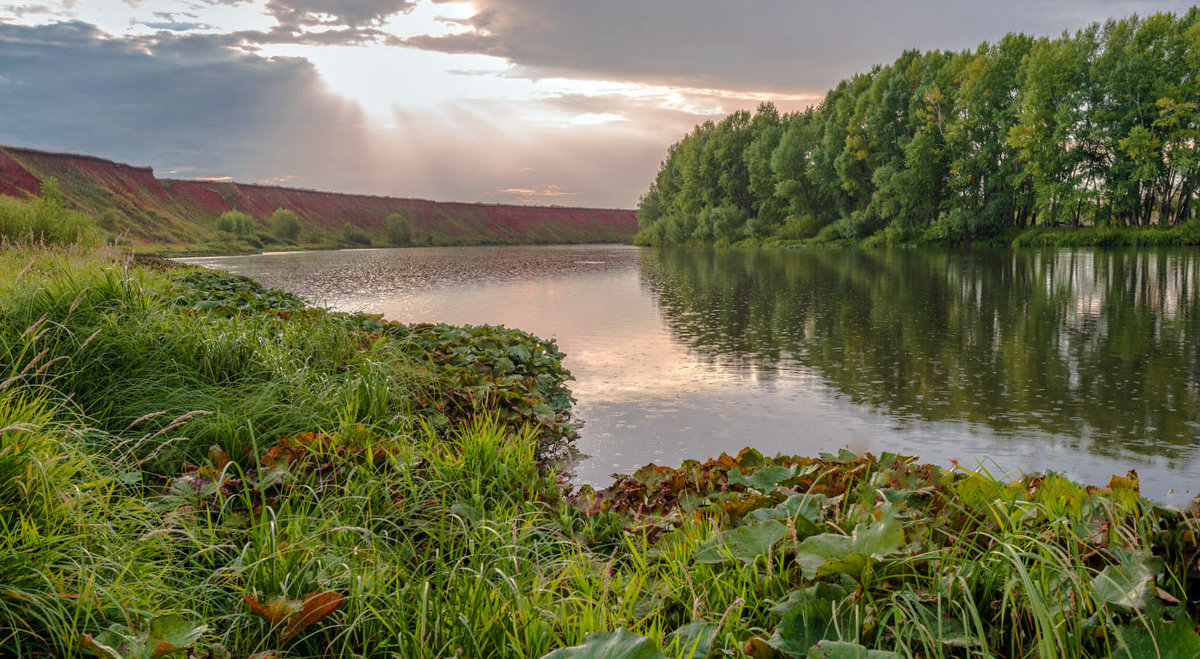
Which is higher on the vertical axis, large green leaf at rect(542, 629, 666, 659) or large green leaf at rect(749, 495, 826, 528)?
large green leaf at rect(542, 629, 666, 659)

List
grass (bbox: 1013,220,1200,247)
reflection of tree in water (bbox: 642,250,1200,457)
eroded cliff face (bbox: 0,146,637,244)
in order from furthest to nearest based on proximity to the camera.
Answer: eroded cliff face (bbox: 0,146,637,244)
grass (bbox: 1013,220,1200,247)
reflection of tree in water (bbox: 642,250,1200,457)

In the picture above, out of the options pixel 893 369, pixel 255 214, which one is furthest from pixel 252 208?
pixel 893 369

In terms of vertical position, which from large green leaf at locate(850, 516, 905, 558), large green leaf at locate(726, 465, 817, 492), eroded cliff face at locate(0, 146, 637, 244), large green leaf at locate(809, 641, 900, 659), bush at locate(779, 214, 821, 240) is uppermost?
eroded cliff face at locate(0, 146, 637, 244)

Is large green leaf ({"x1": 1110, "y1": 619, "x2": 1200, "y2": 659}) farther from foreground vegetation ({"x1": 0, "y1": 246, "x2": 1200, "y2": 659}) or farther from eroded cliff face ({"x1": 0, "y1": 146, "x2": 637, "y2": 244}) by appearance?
eroded cliff face ({"x1": 0, "y1": 146, "x2": 637, "y2": 244})

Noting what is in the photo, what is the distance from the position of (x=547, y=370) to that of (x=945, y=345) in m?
5.97

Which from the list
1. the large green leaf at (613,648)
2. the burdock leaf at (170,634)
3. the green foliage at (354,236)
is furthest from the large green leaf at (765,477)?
the green foliage at (354,236)

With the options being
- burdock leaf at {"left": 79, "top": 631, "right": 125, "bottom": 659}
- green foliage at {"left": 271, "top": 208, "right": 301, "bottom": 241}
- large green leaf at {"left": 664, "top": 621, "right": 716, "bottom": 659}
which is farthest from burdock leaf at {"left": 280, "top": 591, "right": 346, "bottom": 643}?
green foliage at {"left": 271, "top": 208, "right": 301, "bottom": 241}

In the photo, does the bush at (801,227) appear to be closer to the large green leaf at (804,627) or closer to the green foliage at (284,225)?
the large green leaf at (804,627)

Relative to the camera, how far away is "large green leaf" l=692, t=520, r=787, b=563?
2270 millimetres

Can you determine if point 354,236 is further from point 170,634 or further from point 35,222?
point 170,634

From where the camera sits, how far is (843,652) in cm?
159

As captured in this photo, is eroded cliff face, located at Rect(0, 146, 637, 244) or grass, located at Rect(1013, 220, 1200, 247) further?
eroded cliff face, located at Rect(0, 146, 637, 244)

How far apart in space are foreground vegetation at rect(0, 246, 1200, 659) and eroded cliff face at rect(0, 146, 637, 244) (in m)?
53.2

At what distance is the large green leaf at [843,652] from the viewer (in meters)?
1.58
